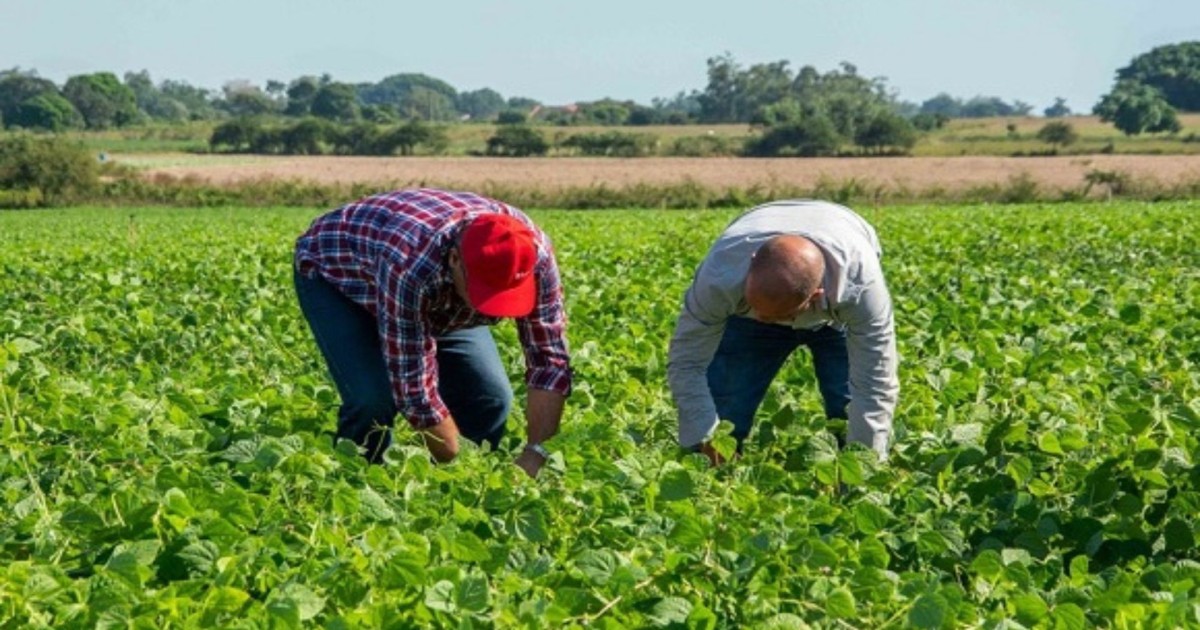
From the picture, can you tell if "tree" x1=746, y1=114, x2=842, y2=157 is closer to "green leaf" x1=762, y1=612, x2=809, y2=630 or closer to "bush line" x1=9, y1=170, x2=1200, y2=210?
"bush line" x1=9, y1=170, x2=1200, y2=210

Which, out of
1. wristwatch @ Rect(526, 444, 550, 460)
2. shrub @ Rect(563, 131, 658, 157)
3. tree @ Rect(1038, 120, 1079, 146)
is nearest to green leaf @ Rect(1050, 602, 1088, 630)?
wristwatch @ Rect(526, 444, 550, 460)

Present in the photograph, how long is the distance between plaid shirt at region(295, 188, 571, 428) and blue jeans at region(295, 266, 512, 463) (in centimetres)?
8

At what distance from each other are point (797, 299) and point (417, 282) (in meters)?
1.10

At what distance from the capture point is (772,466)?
4520 millimetres

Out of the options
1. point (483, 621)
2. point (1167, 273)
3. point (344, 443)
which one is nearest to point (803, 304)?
point (344, 443)

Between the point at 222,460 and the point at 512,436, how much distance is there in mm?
1320

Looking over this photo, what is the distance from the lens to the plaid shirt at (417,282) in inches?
182

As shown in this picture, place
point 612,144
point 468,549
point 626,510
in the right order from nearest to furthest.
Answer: point 468,549
point 626,510
point 612,144

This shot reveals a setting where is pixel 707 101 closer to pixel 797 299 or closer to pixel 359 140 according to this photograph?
pixel 359 140

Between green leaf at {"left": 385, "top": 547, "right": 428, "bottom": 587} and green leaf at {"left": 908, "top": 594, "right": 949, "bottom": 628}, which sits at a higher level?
green leaf at {"left": 385, "top": 547, "right": 428, "bottom": 587}

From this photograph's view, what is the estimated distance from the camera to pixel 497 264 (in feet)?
14.2

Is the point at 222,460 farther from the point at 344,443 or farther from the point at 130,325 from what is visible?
the point at 130,325

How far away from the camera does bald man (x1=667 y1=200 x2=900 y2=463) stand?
4.29 m

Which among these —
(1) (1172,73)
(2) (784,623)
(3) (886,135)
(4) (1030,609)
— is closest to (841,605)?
(2) (784,623)
